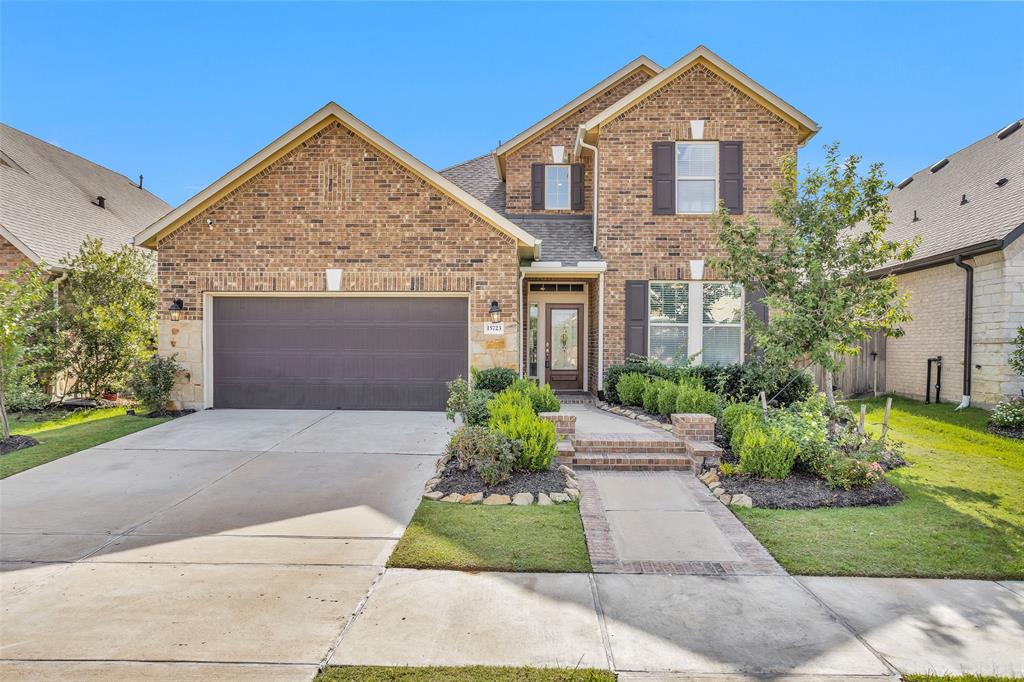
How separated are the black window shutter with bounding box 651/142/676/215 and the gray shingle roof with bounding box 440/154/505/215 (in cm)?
372

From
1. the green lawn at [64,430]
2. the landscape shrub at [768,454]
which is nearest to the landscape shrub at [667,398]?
the landscape shrub at [768,454]

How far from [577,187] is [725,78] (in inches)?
149

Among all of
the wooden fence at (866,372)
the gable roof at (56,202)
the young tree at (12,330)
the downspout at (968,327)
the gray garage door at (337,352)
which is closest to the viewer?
the young tree at (12,330)

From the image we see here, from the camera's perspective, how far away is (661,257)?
36.6ft

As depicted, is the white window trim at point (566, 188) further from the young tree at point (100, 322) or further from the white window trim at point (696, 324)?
the young tree at point (100, 322)

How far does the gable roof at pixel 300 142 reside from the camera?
9523 millimetres

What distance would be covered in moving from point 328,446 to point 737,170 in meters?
9.61

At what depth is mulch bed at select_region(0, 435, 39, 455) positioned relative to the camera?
24.0 feet

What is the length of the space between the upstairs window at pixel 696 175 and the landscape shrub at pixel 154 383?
1047 cm

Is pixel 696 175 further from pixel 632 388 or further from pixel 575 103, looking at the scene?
pixel 632 388

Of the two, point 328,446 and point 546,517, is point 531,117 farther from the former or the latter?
point 546,517

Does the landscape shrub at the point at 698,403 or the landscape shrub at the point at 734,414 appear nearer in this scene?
the landscape shrub at the point at 734,414

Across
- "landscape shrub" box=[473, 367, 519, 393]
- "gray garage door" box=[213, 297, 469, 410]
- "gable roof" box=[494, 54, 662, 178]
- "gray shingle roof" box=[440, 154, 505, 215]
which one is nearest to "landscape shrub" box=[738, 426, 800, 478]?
"landscape shrub" box=[473, 367, 519, 393]

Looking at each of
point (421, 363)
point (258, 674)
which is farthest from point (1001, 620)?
point (421, 363)
